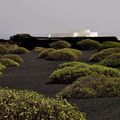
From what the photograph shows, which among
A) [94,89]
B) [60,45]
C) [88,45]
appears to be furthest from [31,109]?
[60,45]

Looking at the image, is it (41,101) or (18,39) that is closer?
(41,101)

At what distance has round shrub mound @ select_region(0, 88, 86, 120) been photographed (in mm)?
8266

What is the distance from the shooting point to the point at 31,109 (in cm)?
840

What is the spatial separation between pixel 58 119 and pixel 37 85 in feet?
40.1

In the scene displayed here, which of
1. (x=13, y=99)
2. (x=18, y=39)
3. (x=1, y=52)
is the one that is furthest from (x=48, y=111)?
(x=18, y=39)

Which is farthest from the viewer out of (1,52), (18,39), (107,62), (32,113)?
(18,39)

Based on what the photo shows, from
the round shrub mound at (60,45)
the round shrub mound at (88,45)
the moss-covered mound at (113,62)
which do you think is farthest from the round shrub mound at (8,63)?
the round shrub mound at (60,45)

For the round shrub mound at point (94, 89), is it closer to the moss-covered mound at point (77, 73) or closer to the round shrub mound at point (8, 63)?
the moss-covered mound at point (77, 73)

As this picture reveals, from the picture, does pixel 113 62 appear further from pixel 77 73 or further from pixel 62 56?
pixel 62 56

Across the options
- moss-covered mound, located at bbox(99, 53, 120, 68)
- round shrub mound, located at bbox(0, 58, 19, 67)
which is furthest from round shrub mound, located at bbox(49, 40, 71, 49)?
moss-covered mound, located at bbox(99, 53, 120, 68)

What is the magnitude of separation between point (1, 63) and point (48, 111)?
2462 cm

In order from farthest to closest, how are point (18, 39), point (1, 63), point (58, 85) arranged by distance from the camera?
point (18, 39) → point (1, 63) → point (58, 85)

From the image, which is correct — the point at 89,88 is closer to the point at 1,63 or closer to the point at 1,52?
the point at 1,63

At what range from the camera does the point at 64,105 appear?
884 centimetres
